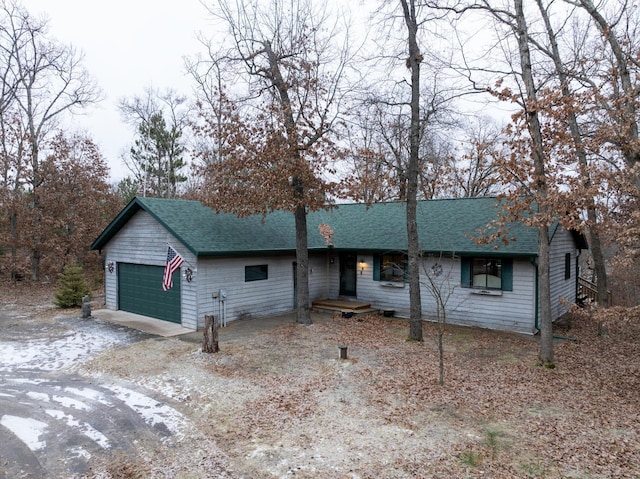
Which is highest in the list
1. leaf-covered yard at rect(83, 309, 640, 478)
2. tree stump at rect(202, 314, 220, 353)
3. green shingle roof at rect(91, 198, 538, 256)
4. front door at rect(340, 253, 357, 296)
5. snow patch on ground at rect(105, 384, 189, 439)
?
green shingle roof at rect(91, 198, 538, 256)

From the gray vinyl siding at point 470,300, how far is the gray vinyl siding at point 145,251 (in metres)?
6.54

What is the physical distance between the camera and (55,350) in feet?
34.8

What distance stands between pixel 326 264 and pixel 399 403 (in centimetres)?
1051

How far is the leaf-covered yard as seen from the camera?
5.44 metres

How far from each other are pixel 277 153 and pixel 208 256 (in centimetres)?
380

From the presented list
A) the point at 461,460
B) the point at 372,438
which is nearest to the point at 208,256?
the point at 372,438

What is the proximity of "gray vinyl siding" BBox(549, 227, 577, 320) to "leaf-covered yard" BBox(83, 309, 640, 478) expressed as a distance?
264 cm

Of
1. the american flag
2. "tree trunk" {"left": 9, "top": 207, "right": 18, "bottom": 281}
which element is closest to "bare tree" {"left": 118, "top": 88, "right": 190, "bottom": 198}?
"tree trunk" {"left": 9, "top": 207, "right": 18, "bottom": 281}

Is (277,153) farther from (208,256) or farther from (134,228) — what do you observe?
(134,228)

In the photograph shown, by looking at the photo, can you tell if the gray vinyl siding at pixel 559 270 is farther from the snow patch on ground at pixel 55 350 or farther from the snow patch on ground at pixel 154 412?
the snow patch on ground at pixel 55 350

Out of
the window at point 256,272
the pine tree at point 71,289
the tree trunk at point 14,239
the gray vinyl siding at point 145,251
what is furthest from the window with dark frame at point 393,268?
the tree trunk at point 14,239

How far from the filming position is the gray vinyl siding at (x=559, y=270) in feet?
46.9

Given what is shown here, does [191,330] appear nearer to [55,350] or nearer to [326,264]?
[55,350]

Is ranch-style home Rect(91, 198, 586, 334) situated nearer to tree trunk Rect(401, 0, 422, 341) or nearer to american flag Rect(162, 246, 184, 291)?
american flag Rect(162, 246, 184, 291)
